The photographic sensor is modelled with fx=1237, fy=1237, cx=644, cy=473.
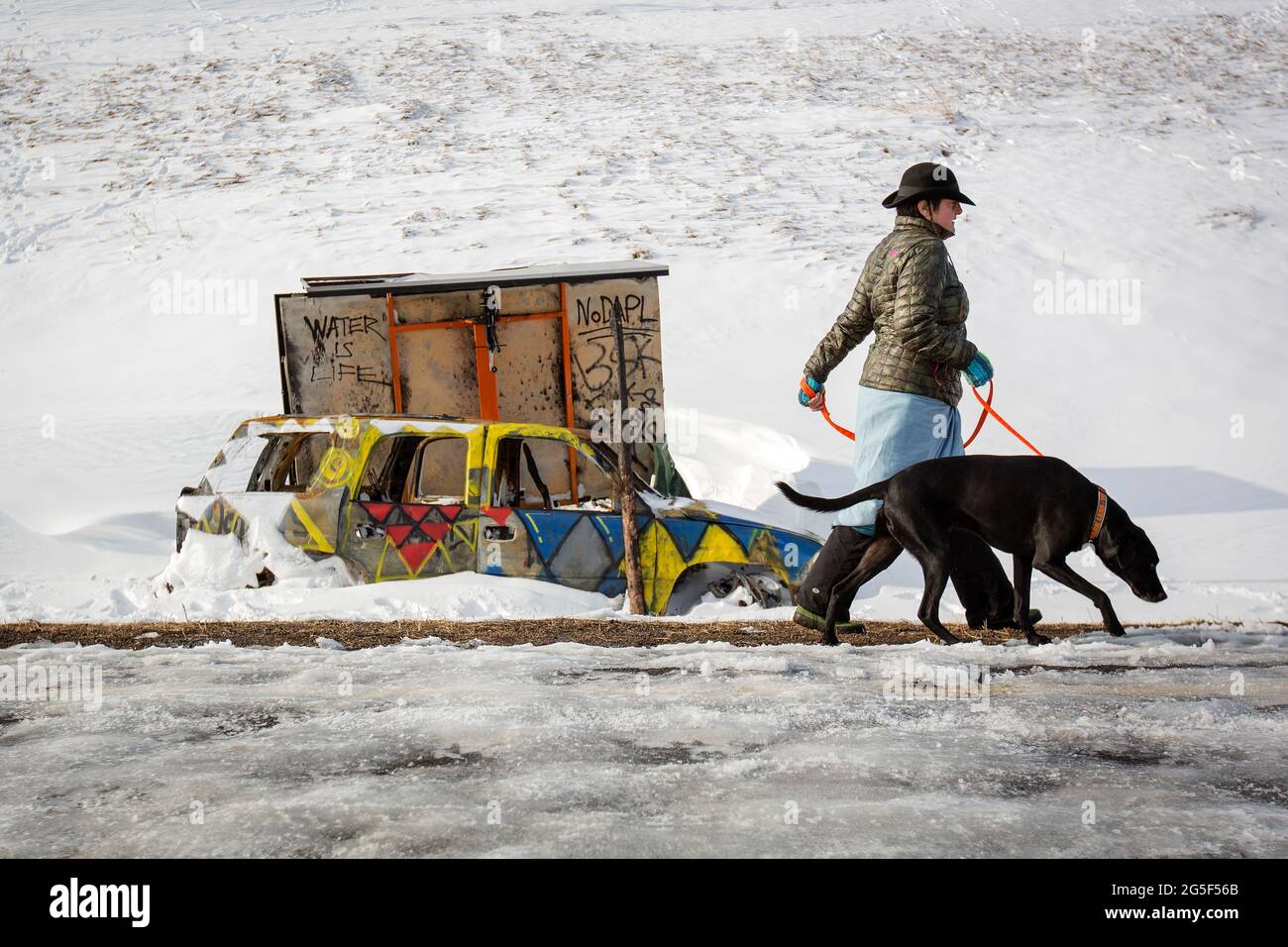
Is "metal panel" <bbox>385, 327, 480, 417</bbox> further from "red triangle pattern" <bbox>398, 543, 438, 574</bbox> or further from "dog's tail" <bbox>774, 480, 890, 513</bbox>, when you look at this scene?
"dog's tail" <bbox>774, 480, 890, 513</bbox>

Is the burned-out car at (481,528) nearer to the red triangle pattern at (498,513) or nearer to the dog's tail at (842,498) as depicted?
the red triangle pattern at (498,513)

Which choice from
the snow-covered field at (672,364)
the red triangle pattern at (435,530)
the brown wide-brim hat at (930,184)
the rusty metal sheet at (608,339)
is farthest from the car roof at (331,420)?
the rusty metal sheet at (608,339)

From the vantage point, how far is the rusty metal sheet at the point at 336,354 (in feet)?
37.7

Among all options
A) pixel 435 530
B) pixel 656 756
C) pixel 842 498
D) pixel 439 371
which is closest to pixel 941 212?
pixel 842 498

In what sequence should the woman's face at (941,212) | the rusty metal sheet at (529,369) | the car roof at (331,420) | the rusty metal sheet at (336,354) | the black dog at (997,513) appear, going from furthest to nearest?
the rusty metal sheet at (529,369) → the rusty metal sheet at (336,354) → the car roof at (331,420) → the woman's face at (941,212) → the black dog at (997,513)

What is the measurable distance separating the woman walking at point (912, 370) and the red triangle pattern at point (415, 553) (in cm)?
264

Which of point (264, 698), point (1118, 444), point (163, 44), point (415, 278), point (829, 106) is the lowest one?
point (1118, 444)

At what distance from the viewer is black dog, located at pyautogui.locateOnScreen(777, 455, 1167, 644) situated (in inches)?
217

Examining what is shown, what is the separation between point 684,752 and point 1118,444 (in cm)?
1239

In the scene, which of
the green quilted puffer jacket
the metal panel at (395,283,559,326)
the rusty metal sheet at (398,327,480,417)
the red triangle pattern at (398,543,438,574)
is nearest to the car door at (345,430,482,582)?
the red triangle pattern at (398,543,438,574)

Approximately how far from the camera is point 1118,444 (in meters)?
14.7

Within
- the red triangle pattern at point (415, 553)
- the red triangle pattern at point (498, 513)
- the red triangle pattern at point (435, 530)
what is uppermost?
the red triangle pattern at point (498, 513)

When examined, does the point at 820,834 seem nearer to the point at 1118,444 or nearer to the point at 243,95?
the point at 1118,444
